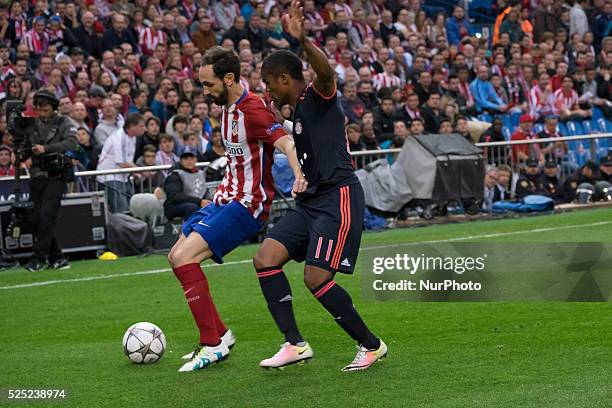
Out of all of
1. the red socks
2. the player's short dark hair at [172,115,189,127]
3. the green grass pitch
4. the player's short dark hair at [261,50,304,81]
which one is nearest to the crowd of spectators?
the player's short dark hair at [172,115,189,127]

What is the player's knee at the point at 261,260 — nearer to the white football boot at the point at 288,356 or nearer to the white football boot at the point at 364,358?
the white football boot at the point at 288,356

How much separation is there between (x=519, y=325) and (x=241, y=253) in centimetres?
770

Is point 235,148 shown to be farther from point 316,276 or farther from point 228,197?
point 316,276

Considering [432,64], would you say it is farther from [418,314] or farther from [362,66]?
[418,314]

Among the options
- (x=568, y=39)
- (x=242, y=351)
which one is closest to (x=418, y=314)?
(x=242, y=351)

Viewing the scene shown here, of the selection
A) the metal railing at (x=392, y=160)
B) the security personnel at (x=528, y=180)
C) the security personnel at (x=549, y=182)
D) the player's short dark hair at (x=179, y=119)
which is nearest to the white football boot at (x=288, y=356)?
→ the metal railing at (x=392, y=160)

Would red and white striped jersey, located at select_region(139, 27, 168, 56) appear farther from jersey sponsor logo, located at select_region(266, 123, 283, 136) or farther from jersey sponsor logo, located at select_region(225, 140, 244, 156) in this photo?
jersey sponsor logo, located at select_region(266, 123, 283, 136)

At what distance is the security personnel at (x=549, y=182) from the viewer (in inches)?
880

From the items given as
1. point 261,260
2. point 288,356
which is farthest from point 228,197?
point 288,356

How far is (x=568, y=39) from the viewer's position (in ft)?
105

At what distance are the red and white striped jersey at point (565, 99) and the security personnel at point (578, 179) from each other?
4.47m

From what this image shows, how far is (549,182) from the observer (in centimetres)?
2253

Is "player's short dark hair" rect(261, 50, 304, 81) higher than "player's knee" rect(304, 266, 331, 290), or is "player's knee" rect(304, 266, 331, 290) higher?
"player's short dark hair" rect(261, 50, 304, 81)

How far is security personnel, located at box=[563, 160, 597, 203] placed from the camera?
22.4 metres
